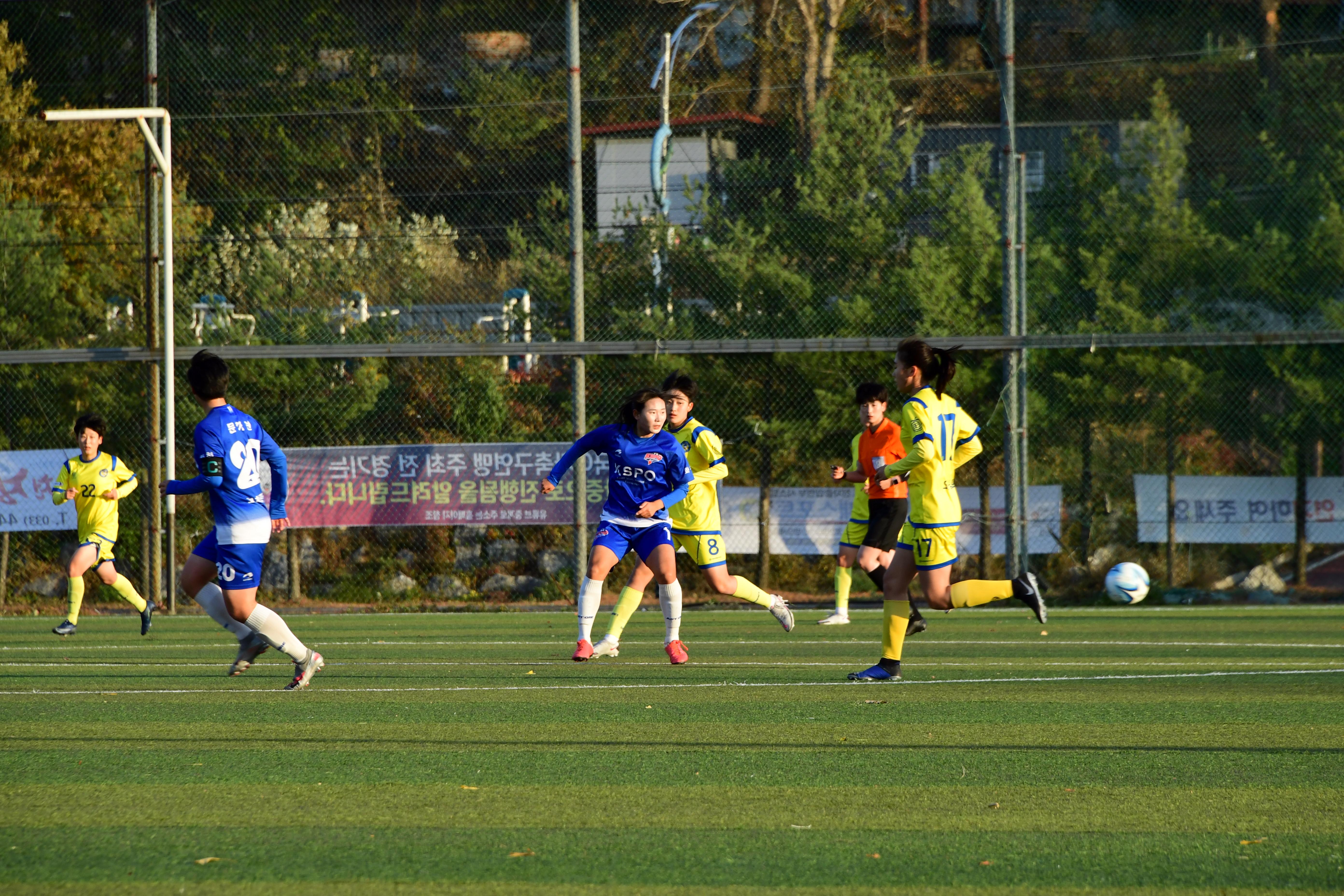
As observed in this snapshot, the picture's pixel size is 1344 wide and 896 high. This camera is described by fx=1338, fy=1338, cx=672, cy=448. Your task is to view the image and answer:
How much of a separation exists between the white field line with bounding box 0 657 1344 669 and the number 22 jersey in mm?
1738

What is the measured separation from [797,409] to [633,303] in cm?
229

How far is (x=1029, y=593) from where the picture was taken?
8148 mm

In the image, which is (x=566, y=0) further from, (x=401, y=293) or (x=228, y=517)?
→ (x=228, y=517)

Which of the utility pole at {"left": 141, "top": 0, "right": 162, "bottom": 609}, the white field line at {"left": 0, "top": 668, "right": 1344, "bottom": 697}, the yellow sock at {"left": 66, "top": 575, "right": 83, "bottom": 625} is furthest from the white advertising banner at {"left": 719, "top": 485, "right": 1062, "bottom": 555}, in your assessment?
the white field line at {"left": 0, "top": 668, "right": 1344, "bottom": 697}

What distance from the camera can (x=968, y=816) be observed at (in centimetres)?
445

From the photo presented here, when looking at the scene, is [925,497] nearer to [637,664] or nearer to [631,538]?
[631,538]

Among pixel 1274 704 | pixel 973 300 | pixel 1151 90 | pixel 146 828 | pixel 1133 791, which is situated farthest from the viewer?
pixel 1151 90

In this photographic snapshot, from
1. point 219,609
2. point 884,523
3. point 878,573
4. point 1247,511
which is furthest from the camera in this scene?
point 1247,511

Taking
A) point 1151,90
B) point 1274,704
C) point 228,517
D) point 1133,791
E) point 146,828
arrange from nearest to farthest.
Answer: point 146,828, point 1133,791, point 1274,704, point 228,517, point 1151,90

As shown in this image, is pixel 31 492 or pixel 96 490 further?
pixel 31 492

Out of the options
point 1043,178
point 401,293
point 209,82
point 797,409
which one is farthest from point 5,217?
point 1043,178

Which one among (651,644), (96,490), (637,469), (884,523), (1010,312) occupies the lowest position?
(651,644)

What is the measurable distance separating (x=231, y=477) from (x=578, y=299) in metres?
7.98

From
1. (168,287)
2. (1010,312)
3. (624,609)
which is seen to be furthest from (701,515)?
(168,287)
